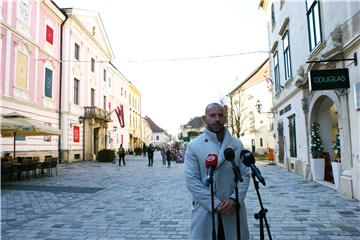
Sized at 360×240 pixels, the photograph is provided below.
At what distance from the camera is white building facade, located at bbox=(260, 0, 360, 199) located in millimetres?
8219

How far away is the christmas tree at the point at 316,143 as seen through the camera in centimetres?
1169

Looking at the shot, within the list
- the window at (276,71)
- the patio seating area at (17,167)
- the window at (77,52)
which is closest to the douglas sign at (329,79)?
the patio seating area at (17,167)

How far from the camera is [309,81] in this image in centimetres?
867

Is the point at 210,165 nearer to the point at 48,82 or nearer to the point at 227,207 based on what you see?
the point at 227,207

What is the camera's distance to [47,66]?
2266cm

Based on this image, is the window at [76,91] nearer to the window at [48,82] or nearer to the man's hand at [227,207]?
the window at [48,82]

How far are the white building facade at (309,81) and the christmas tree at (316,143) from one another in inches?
16.1

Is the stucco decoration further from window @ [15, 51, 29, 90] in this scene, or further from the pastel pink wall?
window @ [15, 51, 29, 90]

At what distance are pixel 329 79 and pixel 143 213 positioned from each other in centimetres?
608

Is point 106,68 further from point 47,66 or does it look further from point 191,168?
point 191,168

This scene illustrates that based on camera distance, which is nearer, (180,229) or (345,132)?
(180,229)

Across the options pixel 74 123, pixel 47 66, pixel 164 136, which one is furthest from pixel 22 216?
pixel 164 136

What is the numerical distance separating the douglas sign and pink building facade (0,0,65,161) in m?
15.7

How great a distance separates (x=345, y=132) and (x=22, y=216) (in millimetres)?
8475
